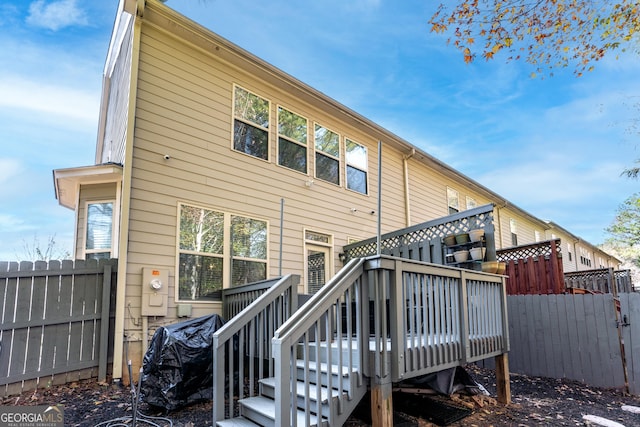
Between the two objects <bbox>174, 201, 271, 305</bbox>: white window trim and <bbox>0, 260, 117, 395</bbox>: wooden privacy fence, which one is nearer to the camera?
<bbox>0, 260, 117, 395</bbox>: wooden privacy fence

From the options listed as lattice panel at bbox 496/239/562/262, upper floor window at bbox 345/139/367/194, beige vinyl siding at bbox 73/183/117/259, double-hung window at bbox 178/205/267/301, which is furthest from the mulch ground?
upper floor window at bbox 345/139/367/194

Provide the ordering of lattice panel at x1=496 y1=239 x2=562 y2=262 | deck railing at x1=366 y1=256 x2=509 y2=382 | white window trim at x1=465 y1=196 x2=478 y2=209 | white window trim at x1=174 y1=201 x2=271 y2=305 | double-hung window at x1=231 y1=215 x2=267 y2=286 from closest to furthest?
deck railing at x1=366 y1=256 x2=509 y2=382
white window trim at x1=174 y1=201 x2=271 y2=305
double-hung window at x1=231 y1=215 x2=267 y2=286
lattice panel at x1=496 y1=239 x2=562 y2=262
white window trim at x1=465 y1=196 x2=478 y2=209

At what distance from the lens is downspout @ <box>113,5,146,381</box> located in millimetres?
5031

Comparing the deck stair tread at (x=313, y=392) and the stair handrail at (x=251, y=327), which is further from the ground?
the stair handrail at (x=251, y=327)

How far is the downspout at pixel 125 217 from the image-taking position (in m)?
5.03

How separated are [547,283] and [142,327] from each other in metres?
7.85

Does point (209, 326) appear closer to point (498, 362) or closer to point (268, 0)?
point (498, 362)

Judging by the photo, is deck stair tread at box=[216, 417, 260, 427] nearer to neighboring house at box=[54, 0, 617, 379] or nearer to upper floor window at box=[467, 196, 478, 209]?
neighboring house at box=[54, 0, 617, 379]

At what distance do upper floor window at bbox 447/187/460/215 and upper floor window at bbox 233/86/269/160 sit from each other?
7.27 metres

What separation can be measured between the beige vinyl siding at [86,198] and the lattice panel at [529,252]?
28.3 feet

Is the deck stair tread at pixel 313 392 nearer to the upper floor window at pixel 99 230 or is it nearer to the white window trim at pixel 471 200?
the upper floor window at pixel 99 230

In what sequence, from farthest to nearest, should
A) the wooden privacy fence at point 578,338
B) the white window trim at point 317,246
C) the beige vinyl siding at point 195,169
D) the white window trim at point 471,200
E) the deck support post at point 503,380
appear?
the white window trim at point 471,200 → the white window trim at point 317,246 → the beige vinyl siding at point 195,169 → the wooden privacy fence at point 578,338 → the deck support post at point 503,380

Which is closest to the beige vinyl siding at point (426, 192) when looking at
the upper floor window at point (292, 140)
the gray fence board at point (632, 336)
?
the upper floor window at point (292, 140)

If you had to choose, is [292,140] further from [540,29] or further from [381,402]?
[381,402]
